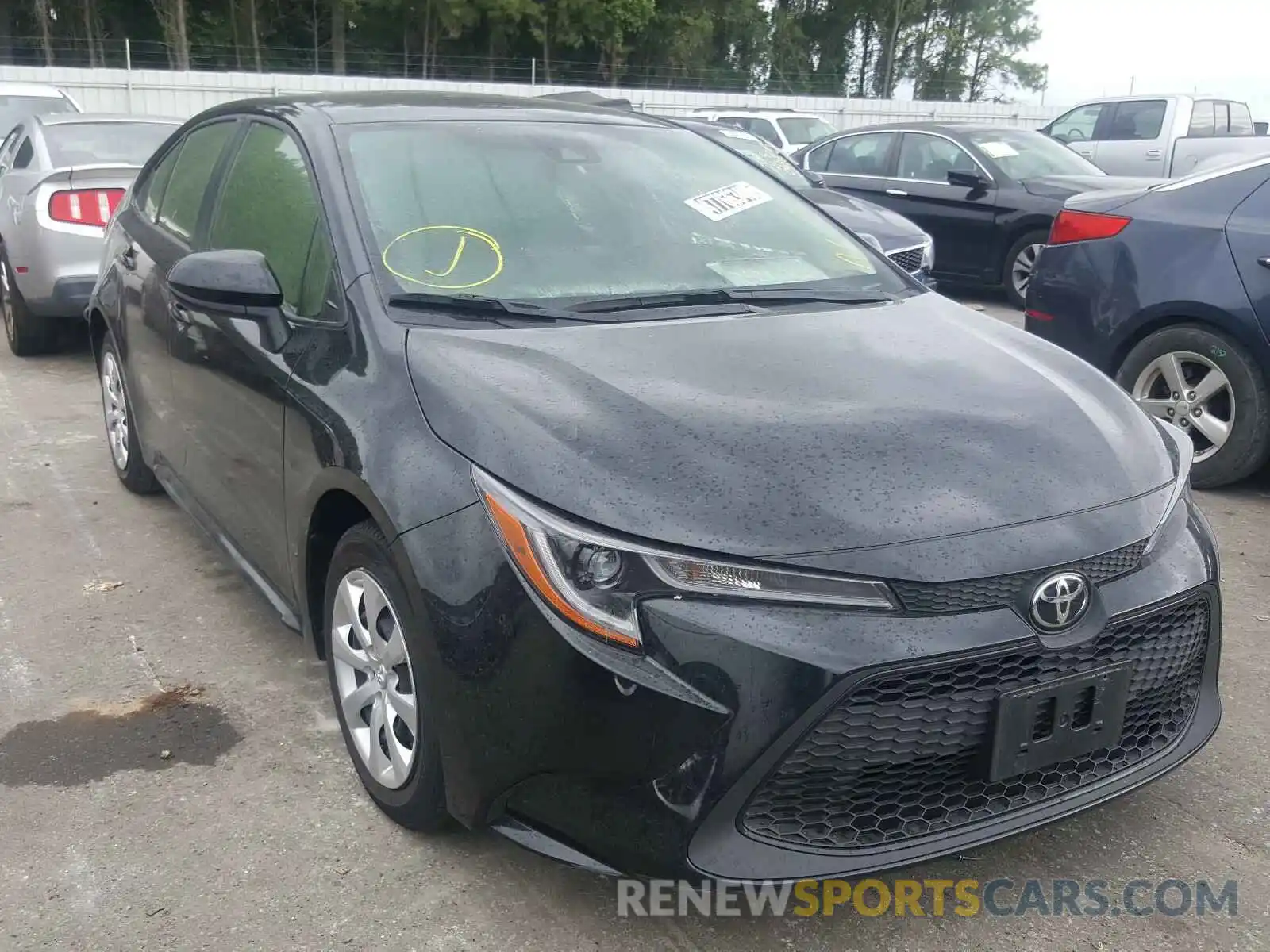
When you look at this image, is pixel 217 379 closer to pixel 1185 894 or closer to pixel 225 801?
pixel 225 801

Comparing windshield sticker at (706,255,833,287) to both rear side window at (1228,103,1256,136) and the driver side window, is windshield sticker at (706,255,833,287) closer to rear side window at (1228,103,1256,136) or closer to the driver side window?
the driver side window

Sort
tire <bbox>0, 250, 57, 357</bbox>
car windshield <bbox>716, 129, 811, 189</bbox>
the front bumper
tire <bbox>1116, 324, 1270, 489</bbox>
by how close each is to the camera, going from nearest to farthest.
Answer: the front bumper
tire <bbox>1116, 324, 1270, 489</bbox>
tire <bbox>0, 250, 57, 357</bbox>
car windshield <bbox>716, 129, 811, 189</bbox>

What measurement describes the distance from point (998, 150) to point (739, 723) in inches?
355

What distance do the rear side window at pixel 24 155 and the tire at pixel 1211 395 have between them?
678 cm

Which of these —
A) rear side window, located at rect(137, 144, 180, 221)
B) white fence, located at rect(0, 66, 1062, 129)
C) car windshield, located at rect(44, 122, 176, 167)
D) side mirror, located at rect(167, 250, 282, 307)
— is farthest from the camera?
white fence, located at rect(0, 66, 1062, 129)

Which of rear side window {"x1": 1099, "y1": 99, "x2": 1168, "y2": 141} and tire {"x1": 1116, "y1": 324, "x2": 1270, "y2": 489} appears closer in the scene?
tire {"x1": 1116, "y1": 324, "x2": 1270, "y2": 489}

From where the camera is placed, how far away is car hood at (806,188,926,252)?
8156 millimetres

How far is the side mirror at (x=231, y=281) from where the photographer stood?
9.61 ft

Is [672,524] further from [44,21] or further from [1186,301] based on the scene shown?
[44,21]

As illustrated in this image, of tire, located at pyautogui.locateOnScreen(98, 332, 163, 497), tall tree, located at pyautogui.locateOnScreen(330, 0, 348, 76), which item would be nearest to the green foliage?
tall tree, located at pyautogui.locateOnScreen(330, 0, 348, 76)

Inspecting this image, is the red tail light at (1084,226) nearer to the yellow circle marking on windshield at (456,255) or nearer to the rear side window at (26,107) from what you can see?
the yellow circle marking on windshield at (456,255)

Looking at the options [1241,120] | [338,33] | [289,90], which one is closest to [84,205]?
[1241,120]

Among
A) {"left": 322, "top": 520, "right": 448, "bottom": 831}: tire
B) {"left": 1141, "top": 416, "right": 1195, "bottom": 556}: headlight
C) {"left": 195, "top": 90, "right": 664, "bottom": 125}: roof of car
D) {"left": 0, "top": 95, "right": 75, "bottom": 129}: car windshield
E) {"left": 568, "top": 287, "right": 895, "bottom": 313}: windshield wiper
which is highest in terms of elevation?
{"left": 195, "top": 90, "right": 664, "bottom": 125}: roof of car

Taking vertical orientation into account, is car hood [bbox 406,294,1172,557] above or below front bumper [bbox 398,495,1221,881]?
above
